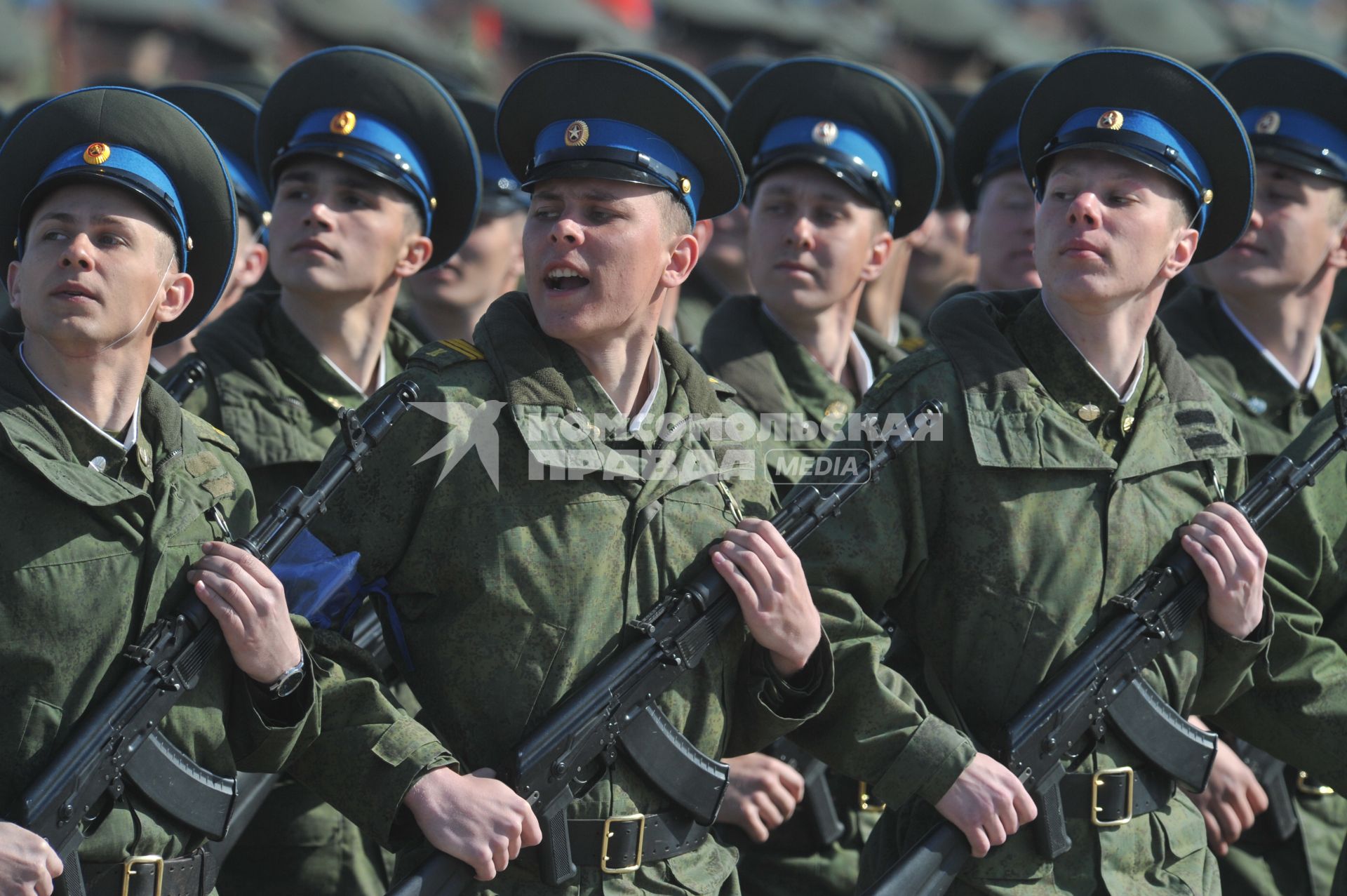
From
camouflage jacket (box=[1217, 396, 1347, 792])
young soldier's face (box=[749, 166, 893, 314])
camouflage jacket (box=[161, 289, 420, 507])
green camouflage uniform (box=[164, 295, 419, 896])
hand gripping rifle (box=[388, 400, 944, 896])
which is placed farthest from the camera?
young soldier's face (box=[749, 166, 893, 314])

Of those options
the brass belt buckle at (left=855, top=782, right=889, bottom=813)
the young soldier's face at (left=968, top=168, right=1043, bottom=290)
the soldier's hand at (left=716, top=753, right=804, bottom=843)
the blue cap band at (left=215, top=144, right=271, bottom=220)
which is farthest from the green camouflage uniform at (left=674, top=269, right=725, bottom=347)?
the soldier's hand at (left=716, top=753, right=804, bottom=843)

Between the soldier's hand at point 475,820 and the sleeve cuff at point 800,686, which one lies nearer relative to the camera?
the soldier's hand at point 475,820

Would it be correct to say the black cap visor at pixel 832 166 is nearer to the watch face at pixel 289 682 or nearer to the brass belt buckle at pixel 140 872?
the watch face at pixel 289 682

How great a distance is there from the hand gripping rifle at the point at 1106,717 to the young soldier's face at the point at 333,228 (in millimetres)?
3064

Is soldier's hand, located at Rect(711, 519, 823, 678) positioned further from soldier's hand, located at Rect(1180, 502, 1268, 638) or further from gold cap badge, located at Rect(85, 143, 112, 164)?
gold cap badge, located at Rect(85, 143, 112, 164)

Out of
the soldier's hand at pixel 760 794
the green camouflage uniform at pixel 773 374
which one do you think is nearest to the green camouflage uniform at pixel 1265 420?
the green camouflage uniform at pixel 773 374

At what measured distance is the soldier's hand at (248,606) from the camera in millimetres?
4371

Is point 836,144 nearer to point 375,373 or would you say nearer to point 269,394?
point 375,373

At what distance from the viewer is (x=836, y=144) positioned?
291 inches

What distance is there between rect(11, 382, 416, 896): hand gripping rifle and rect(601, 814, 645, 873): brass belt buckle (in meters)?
0.94

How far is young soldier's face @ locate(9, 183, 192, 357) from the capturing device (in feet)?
14.8

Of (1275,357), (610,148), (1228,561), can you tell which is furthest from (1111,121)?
(1275,357)

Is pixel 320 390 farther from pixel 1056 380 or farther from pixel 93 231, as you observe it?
pixel 1056 380

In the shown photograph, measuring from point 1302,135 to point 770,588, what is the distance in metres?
3.53
